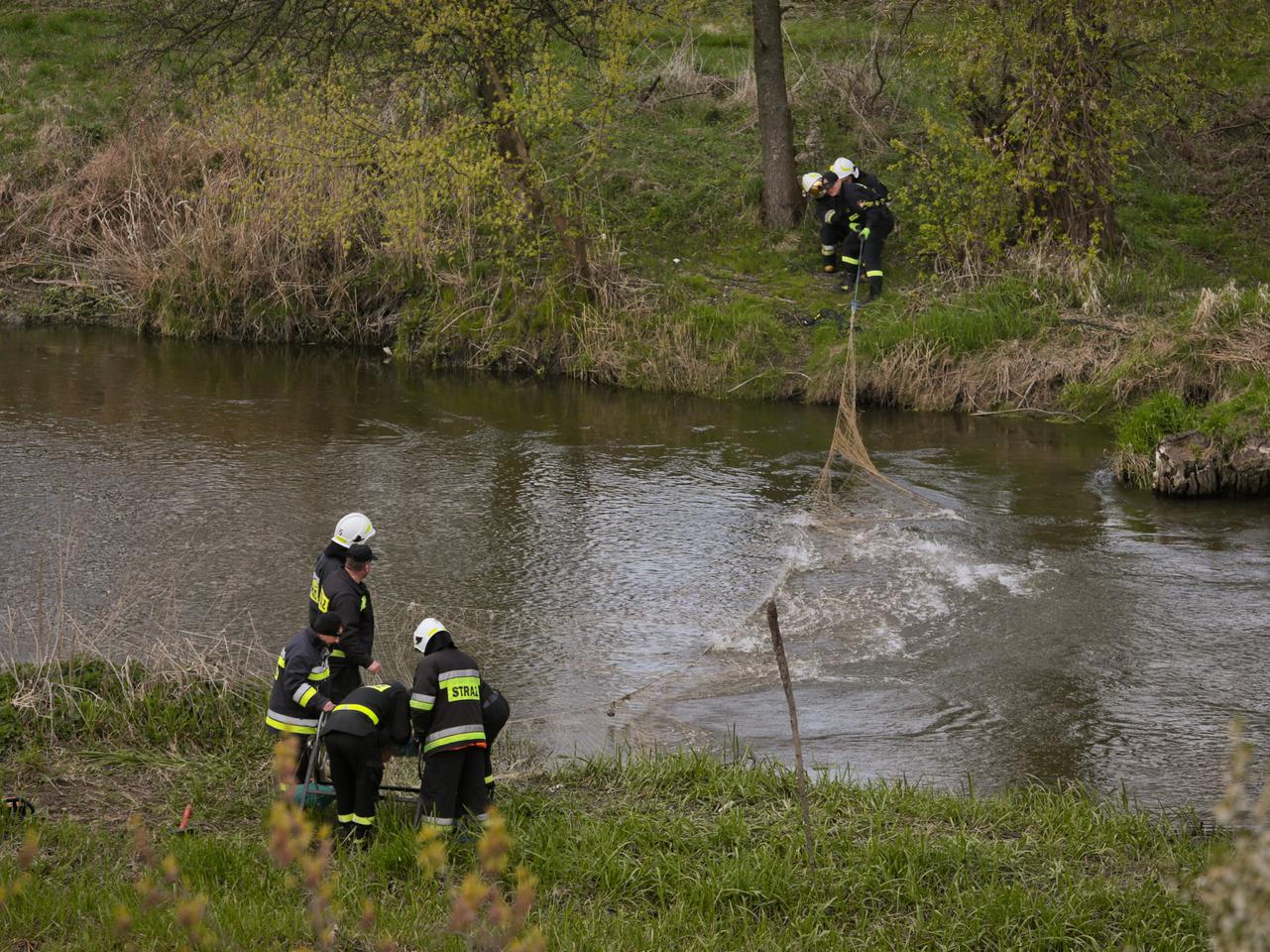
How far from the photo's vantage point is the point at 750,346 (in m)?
18.1

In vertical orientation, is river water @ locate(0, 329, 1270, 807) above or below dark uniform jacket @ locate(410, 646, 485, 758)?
below

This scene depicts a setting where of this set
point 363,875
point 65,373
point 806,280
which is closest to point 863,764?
point 363,875

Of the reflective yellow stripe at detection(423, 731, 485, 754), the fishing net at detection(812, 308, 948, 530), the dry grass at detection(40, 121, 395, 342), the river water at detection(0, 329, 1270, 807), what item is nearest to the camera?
the reflective yellow stripe at detection(423, 731, 485, 754)

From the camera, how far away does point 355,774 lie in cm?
704

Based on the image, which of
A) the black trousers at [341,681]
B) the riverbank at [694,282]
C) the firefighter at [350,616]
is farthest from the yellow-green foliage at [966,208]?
the black trousers at [341,681]

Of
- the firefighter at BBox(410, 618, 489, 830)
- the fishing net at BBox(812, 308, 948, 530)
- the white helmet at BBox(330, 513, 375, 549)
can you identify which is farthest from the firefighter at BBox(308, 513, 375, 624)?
the fishing net at BBox(812, 308, 948, 530)

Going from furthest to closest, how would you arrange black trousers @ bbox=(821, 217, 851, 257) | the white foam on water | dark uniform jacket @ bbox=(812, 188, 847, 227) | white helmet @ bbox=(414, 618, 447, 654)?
black trousers @ bbox=(821, 217, 851, 257) → dark uniform jacket @ bbox=(812, 188, 847, 227) → the white foam on water → white helmet @ bbox=(414, 618, 447, 654)

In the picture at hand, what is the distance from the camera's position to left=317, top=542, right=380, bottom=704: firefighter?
7992 millimetres

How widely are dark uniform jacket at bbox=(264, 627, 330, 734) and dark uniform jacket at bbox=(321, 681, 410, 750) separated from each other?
516 millimetres

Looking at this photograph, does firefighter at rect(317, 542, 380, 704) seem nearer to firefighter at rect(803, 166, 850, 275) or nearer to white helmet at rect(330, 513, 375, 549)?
white helmet at rect(330, 513, 375, 549)

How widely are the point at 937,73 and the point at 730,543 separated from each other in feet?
44.8

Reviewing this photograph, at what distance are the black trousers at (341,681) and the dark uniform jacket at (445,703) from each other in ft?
3.72

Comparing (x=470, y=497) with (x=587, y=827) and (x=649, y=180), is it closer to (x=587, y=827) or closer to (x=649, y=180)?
(x=587, y=827)

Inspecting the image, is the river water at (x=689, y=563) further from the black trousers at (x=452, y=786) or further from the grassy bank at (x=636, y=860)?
the black trousers at (x=452, y=786)
